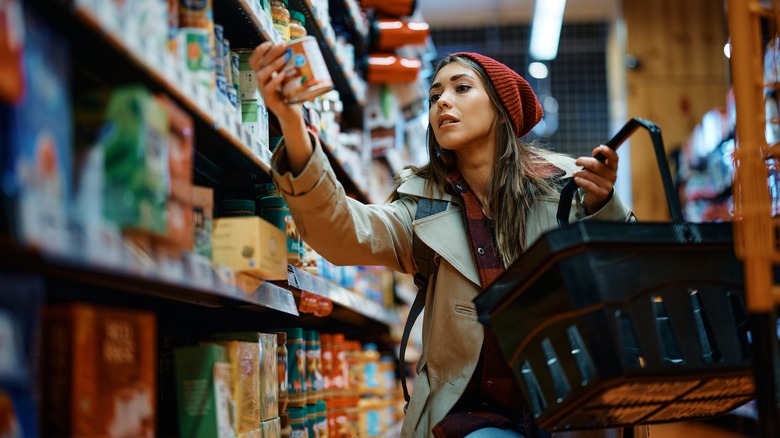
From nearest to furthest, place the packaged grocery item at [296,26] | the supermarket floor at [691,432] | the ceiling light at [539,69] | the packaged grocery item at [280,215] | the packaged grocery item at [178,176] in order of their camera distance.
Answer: the packaged grocery item at [178,176], the packaged grocery item at [280,215], the packaged grocery item at [296,26], the supermarket floor at [691,432], the ceiling light at [539,69]

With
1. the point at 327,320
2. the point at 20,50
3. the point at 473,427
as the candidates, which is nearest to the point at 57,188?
the point at 20,50

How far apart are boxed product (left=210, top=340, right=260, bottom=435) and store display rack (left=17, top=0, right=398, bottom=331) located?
0.12 meters

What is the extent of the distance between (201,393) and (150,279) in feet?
1.68

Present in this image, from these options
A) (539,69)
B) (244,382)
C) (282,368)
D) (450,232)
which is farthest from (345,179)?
(539,69)

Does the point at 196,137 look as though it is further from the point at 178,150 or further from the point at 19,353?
the point at 19,353

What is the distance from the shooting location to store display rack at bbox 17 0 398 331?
4.33 feet

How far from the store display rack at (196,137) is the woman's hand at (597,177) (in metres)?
0.87

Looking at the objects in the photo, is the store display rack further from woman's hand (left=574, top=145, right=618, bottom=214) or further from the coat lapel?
woman's hand (left=574, top=145, right=618, bottom=214)

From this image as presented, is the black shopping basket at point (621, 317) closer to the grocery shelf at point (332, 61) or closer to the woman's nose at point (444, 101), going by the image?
the woman's nose at point (444, 101)

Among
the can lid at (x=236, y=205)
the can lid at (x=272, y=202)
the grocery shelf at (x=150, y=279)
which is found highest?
the can lid at (x=272, y=202)

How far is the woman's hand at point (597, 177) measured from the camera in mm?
2162

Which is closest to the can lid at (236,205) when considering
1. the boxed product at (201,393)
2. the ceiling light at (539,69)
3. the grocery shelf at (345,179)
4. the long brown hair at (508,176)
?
the boxed product at (201,393)

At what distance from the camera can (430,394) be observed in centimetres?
238

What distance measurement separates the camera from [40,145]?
1.21 meters
